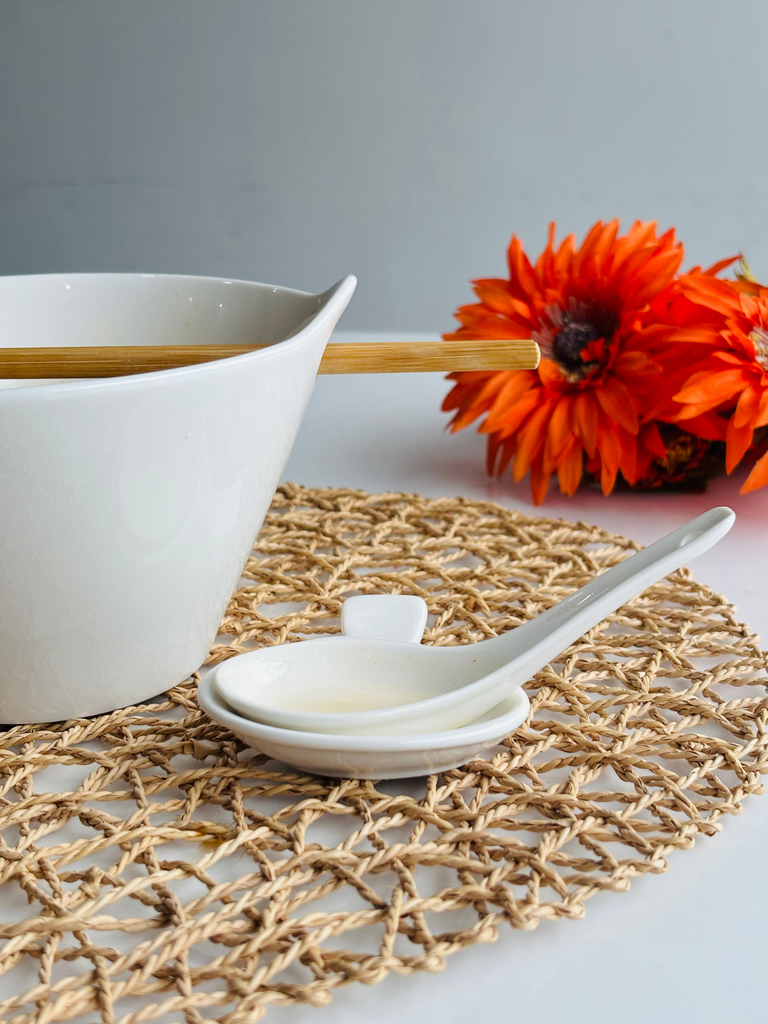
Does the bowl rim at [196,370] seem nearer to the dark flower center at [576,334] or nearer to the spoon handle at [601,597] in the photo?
the spoon handle at [601,597]

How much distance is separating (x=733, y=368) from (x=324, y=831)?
42cm

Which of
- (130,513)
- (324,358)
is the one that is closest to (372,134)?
(324,358)

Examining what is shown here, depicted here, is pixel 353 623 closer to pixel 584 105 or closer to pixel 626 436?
pixel 626 436

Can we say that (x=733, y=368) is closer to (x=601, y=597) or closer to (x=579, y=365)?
(x=579, y=365)

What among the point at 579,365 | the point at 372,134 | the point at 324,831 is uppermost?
the point at 372,134

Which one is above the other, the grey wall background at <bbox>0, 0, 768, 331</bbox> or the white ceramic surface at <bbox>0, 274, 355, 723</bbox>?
the grey wall background at <bbox>0, 0, 768, 331</bbox>

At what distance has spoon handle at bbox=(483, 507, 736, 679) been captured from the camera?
36 cm

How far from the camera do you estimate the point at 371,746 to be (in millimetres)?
313

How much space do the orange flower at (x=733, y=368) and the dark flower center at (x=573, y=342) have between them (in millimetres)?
71

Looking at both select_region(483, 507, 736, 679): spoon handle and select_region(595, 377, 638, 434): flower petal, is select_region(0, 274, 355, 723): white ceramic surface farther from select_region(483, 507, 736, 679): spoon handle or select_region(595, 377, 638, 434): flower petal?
select_region(595, 377, 638, 434): flower petal

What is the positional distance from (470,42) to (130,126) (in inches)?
23.5

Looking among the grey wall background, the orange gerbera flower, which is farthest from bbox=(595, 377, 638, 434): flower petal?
the grey wall background

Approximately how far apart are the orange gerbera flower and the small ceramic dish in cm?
33

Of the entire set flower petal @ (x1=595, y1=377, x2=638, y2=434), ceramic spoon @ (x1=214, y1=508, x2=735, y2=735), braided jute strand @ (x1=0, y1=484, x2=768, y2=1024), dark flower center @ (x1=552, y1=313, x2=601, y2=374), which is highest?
dark flower center @ (x1=552, y1=313, x2=601, y2=374)
